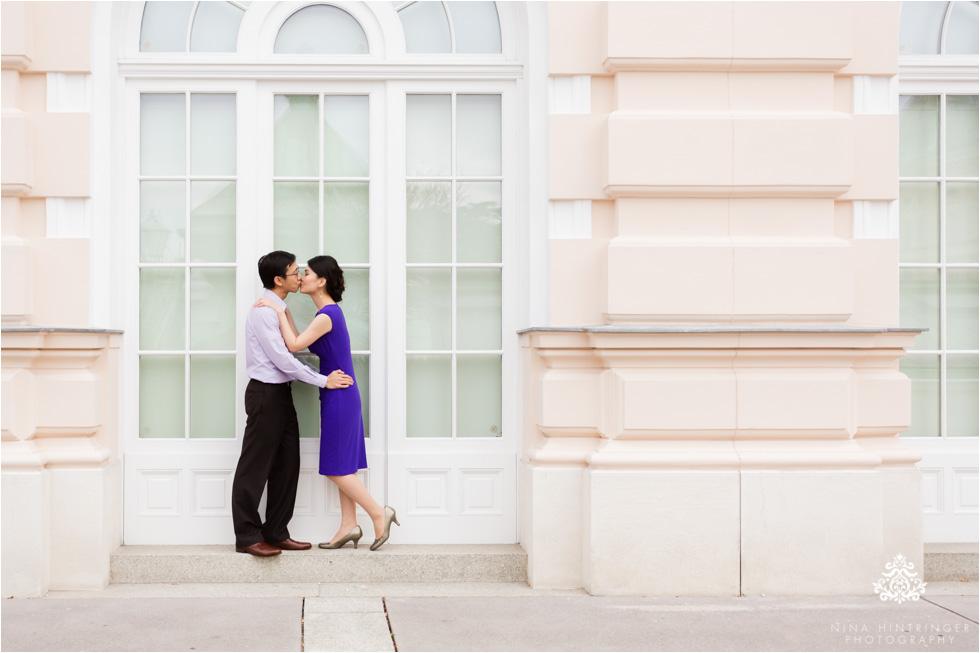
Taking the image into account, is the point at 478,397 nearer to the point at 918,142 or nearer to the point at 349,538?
the point at 349,538

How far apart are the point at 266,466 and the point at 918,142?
489 cm

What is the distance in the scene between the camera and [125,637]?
460 cm

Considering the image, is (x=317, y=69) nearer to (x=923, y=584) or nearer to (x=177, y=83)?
(x=177, y=83)

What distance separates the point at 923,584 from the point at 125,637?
15.2ft

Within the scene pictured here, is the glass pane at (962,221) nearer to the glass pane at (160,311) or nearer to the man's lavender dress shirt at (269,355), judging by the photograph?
the man's lavender dress shirt at (269,355)

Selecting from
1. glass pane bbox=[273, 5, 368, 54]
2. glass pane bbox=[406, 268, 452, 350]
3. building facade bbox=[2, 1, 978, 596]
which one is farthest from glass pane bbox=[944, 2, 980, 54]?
glass pane bbox=[273, 5, 368, 54]

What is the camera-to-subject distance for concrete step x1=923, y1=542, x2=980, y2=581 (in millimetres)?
5777

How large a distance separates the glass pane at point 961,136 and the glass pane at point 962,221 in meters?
0.10

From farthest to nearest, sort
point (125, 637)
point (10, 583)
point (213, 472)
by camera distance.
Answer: point (213, 472), point (10, 583), point (125, 637)

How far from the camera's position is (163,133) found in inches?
236

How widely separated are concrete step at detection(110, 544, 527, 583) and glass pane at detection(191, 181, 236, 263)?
1930 millimetres

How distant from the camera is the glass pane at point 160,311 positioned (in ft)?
19.6

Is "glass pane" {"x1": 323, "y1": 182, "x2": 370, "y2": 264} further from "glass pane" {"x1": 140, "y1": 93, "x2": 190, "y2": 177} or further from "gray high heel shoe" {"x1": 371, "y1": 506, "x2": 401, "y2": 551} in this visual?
"gray high heel shoe" {"x1": 371, "y1": 506, "x2": 401, "y2": 551}

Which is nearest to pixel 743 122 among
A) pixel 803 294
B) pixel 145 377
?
pixel 803 294
